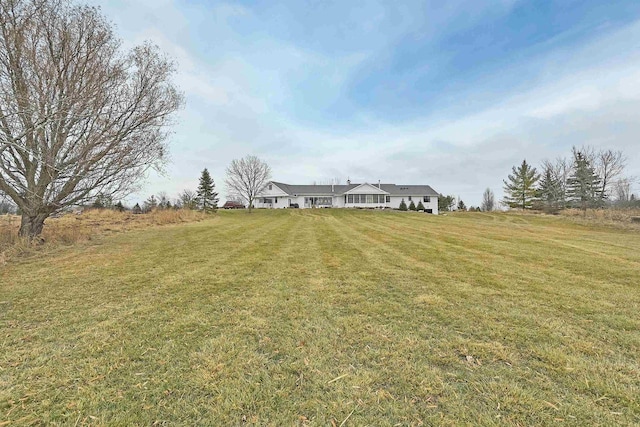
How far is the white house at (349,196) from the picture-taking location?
47.5 metres

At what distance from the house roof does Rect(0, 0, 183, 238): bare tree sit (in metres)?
38.8

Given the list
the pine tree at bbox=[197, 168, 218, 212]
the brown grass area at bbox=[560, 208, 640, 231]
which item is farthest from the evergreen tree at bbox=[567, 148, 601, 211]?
the pine tree at bbox=[197, 168, 218, 212]

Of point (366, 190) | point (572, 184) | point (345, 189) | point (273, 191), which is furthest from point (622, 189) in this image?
point (273, 191)

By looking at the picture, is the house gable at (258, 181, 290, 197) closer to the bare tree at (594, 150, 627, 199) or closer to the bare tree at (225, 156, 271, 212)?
the bare tree at (225, 156, 271, 212)

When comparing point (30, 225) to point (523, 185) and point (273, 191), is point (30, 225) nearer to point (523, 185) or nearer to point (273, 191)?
point (273, 191)

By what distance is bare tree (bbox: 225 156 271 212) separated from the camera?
44.9 metres

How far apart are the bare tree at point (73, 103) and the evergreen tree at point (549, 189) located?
173ft

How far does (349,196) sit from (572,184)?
3389 cm

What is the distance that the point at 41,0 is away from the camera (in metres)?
8.89

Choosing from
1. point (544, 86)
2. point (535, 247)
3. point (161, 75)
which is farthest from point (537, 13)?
point (161, 75)

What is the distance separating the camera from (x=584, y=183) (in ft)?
126

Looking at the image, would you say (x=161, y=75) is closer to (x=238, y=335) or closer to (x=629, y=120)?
(x=238, y=335)

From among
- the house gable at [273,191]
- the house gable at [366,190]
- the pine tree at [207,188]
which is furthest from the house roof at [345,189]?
the pine tree at [207,188]

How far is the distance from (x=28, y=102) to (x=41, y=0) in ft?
13.9
